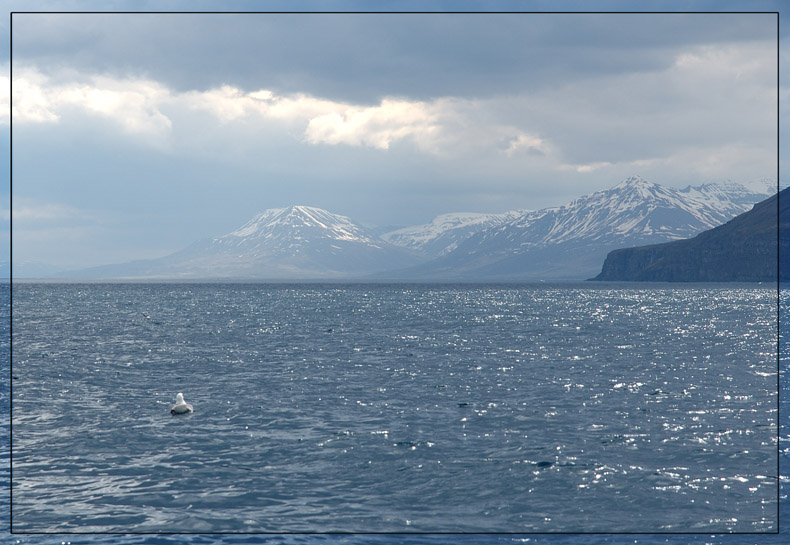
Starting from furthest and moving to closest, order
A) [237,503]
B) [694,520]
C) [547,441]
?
1. [547,441]
2. [237,503]
3. [694,520]

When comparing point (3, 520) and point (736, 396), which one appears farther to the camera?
point (736, 396)

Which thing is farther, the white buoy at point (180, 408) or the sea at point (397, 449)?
the white buoy at point (180, 408)

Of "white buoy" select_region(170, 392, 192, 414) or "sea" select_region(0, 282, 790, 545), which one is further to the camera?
"white buoy" select_region(170, 392, 192, 414)

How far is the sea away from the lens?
2222 cm

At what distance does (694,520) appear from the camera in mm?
22547

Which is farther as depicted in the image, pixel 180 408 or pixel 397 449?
pixel 180 408

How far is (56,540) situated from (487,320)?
107m

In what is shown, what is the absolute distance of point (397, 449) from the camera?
31.0 m

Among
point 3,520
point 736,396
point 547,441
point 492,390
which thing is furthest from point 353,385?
point 3,520

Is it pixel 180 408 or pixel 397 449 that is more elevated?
pixel 180 408

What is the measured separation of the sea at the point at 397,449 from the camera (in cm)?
2222

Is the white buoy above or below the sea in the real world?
above

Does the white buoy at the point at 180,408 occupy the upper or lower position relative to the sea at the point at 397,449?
upper

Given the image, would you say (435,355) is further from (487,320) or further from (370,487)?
(487,320)
